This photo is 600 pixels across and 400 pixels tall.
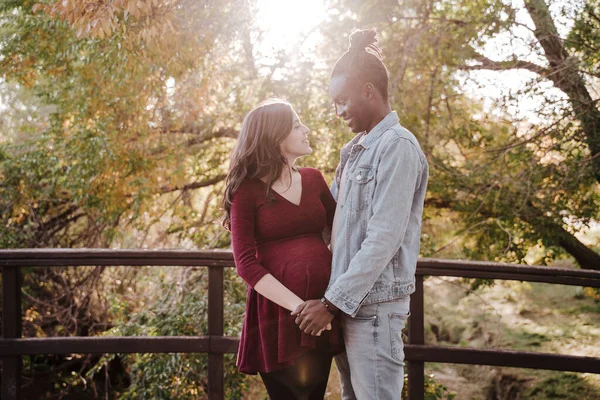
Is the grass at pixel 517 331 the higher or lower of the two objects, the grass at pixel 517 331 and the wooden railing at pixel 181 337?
the lower

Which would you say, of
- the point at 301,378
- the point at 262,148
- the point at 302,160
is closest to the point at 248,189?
the point at 262,148

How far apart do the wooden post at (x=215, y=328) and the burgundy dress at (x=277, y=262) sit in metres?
0.73

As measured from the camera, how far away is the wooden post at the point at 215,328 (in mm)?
2893

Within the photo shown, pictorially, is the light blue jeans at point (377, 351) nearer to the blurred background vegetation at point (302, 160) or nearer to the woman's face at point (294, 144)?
the woman's face at point (294, 144)

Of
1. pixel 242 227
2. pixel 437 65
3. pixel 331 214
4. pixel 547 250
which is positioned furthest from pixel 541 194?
pixel 242 227

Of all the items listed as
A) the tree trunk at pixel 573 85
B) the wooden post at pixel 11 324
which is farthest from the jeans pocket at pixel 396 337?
the tree trunk at pixel 573 85

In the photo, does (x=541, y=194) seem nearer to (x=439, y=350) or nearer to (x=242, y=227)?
(x=439, y=350)

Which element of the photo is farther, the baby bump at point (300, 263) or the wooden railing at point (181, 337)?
the wooden railing at point (181, 337)

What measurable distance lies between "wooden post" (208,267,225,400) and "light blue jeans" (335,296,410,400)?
1030 millimetres

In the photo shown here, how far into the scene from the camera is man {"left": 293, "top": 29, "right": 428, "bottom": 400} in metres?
1.93

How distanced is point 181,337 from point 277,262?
105cm

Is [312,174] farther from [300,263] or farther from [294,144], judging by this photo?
[300,263]

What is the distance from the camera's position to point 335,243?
210cm

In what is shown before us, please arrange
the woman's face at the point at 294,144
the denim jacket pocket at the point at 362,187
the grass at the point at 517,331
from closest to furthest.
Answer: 1. the denim jacket pocket at the point at 362,187
2. the woman's face at the point at 294,144
3. the grass at the point at 517,331
